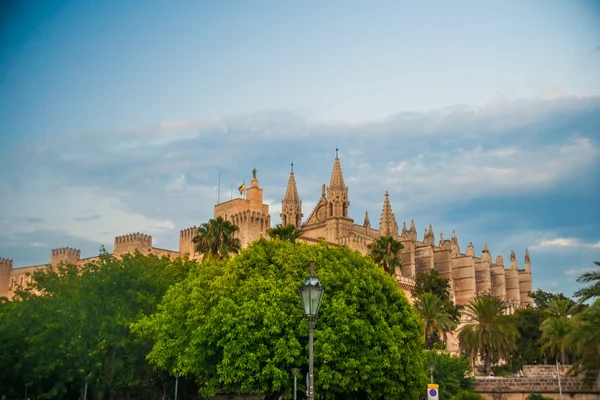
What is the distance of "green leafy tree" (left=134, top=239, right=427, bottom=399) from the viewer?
82.6 feet

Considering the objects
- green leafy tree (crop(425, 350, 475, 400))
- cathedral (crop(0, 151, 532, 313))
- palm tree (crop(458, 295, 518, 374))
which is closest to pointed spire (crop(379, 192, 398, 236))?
cathedral (crop(0, 151, 532, 313))

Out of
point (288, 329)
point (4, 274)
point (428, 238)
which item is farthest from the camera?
point (428, 238)

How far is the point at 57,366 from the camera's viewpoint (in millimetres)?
34094

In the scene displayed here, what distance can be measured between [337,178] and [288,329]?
5006cm

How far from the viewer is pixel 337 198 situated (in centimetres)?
7356

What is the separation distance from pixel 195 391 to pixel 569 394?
2245 centimetres

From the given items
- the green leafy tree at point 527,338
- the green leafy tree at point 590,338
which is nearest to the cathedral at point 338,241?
the green leafy tree at point 527,338

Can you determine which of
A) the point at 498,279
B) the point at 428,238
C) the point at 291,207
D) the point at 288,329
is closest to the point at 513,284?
the point at 498,279

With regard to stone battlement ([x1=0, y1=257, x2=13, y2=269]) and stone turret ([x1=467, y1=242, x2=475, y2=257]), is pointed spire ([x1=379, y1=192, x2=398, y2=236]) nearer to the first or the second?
stone turret ([x1=467, y1=242, x2=475, y2=257])

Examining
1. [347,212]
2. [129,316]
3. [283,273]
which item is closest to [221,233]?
[129,316]

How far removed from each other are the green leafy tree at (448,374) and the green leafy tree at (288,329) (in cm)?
1070

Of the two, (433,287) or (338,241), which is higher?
(338,241)

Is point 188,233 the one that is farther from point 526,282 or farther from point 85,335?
point 526,282

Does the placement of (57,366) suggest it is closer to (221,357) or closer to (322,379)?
(221,357)
